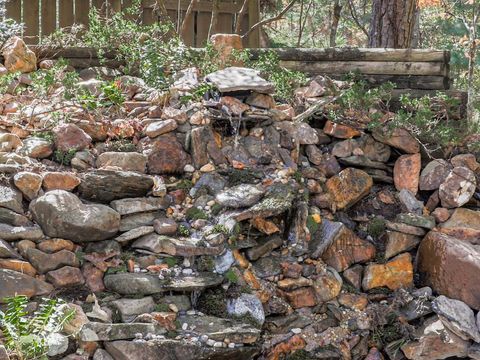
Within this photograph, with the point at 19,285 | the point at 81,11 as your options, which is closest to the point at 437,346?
the point at 19,285

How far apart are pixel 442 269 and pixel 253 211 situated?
1537mm

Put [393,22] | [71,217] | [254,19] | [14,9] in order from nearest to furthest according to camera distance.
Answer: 1. [71,217]
2. [14,9]
3. [393,22]
4. [254,19]

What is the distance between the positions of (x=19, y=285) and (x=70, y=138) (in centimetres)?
139

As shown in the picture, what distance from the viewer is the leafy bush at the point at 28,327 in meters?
3.46

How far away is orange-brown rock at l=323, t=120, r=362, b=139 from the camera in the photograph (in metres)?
5.81

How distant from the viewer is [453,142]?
5.75 meters

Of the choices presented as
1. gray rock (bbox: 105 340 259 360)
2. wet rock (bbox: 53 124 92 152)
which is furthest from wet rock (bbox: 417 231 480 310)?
wet rock (bbox: 53 124 92 152)

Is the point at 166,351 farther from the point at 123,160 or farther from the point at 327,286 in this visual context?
the point at 123,160

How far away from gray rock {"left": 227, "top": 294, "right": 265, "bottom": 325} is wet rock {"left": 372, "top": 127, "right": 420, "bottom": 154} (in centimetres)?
214

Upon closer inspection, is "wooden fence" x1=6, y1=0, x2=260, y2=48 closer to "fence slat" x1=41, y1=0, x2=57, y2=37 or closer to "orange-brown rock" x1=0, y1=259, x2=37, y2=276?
"fence slat" x1=41, y1=0, x2=57, y2=37

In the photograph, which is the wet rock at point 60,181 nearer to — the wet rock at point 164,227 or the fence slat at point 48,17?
the wet rock at point 164,227

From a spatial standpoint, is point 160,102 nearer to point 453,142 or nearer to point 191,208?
point 191,208

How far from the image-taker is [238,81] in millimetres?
5520

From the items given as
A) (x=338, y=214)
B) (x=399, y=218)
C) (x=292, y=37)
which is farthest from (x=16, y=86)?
(x=292, y=37)
